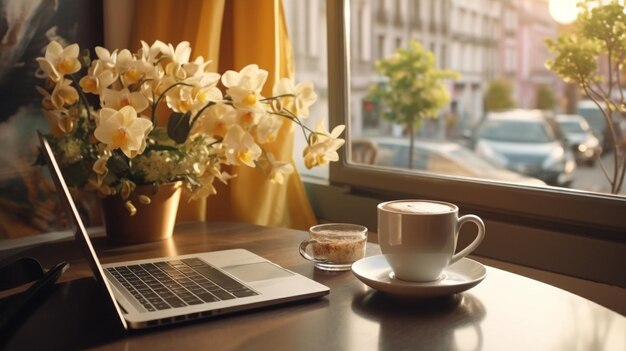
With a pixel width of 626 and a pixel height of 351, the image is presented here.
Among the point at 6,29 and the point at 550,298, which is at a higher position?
the point at 6,29

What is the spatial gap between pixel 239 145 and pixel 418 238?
482mm

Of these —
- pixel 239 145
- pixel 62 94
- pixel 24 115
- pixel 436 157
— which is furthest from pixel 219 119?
pixel 436 157

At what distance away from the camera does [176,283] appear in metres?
0.97

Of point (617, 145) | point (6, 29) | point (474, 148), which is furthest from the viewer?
point (474, 148)

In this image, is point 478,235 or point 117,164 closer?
point 478,235

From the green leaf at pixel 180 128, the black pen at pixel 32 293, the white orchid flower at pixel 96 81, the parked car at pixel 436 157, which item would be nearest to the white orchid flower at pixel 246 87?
the green leaf at pixel 180 128

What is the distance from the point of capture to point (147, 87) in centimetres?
124

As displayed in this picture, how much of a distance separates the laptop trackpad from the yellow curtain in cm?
64

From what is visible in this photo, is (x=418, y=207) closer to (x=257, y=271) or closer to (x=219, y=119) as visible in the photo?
(x=257, y=271)

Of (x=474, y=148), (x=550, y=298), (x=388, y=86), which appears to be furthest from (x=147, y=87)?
(x=474, y=148)

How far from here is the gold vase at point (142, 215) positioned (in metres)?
1.30

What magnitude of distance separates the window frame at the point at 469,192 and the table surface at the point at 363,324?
0.39 meters

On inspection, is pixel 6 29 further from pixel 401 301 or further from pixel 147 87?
pixel 401 301

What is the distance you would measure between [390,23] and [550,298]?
3.73 meters
